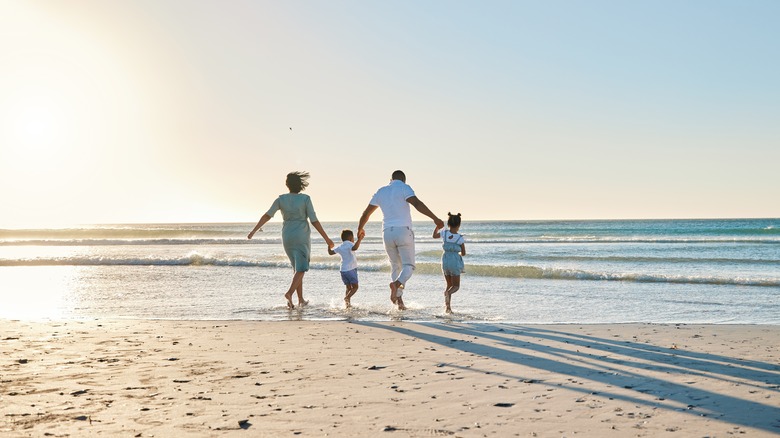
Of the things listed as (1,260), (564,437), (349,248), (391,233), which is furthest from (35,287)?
(564,437)

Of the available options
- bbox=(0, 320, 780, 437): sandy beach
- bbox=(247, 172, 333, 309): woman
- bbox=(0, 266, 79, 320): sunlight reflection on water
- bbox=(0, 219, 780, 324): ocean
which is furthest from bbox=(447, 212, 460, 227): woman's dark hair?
bbox=(0, 266, 79, 320): sunlight reflection on water

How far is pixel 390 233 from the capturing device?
356 inches

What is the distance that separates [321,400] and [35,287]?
11.7 m

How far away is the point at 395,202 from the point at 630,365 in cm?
423

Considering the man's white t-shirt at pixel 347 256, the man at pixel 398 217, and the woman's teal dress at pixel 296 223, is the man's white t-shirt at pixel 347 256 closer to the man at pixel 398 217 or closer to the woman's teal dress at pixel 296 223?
the woman's teal dress at pixel 296 223

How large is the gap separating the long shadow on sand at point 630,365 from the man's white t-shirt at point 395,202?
5.44 feet

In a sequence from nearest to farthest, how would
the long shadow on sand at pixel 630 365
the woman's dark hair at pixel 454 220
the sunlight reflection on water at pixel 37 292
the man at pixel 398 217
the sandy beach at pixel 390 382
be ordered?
the sandy beach at pixel 390 382, the long shadow on sand at pixel 630 365, the man at pixel 398 217, the woman's dark hair at pixel 454 220, the sunlight reflection on water at pixel 37 292

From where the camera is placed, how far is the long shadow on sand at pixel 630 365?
13.6ft

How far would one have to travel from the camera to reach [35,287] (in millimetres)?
13805

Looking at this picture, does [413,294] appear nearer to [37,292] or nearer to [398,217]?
[398,217]

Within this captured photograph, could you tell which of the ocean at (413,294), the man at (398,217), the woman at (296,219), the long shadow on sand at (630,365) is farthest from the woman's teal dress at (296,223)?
the long shadow on sand at (630,365)

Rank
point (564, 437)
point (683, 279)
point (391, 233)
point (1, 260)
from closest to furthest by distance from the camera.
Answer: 1. point (564, 437)
2. point (391, 233)
3. point (683, 279)
4. point (1, 260)

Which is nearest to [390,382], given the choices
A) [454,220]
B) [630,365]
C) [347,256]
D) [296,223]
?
[630,365]

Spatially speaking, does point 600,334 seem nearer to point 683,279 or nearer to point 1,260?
point 683,279
